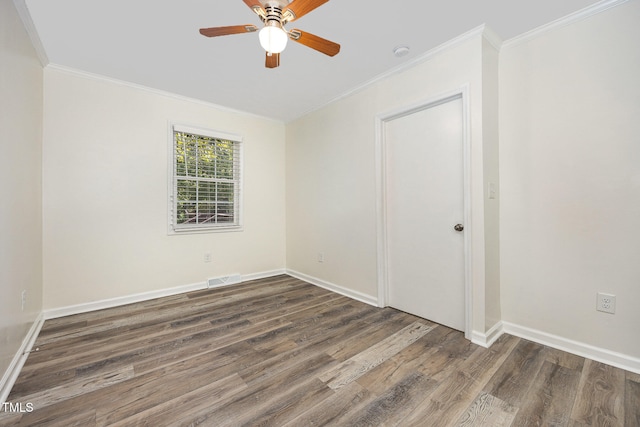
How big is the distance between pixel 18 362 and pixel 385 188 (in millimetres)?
3273

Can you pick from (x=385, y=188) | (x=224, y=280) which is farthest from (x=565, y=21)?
(x=224, y=280)

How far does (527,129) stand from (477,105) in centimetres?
46

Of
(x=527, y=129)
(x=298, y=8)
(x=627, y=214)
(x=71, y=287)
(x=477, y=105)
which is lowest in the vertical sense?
(x=71, y=287)

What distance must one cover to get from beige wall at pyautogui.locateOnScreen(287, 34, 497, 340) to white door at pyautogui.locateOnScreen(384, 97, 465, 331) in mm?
160

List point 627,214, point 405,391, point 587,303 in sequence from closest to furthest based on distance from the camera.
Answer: point 405,391 → point 627,214 → point 587,303

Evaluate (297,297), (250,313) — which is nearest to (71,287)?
(250,313)

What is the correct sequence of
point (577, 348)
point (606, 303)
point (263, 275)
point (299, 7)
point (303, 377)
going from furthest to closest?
point (263, 275)
point (577, 348)
point (606, 303)
point (303, 377)
point (299, 7)

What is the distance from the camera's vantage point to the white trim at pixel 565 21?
1810 mm

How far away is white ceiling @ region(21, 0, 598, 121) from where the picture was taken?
6.22 ft

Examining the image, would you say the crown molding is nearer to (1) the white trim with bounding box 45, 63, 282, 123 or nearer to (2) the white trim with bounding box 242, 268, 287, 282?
(1) the white trim with bounding box 45, 63, 282, 123

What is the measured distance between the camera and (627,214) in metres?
1.77

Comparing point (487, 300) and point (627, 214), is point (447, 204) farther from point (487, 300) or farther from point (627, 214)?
point (627, 214)

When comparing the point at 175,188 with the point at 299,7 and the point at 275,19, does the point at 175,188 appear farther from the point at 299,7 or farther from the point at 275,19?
the point at 299,7

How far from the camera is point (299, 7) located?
1464mm
